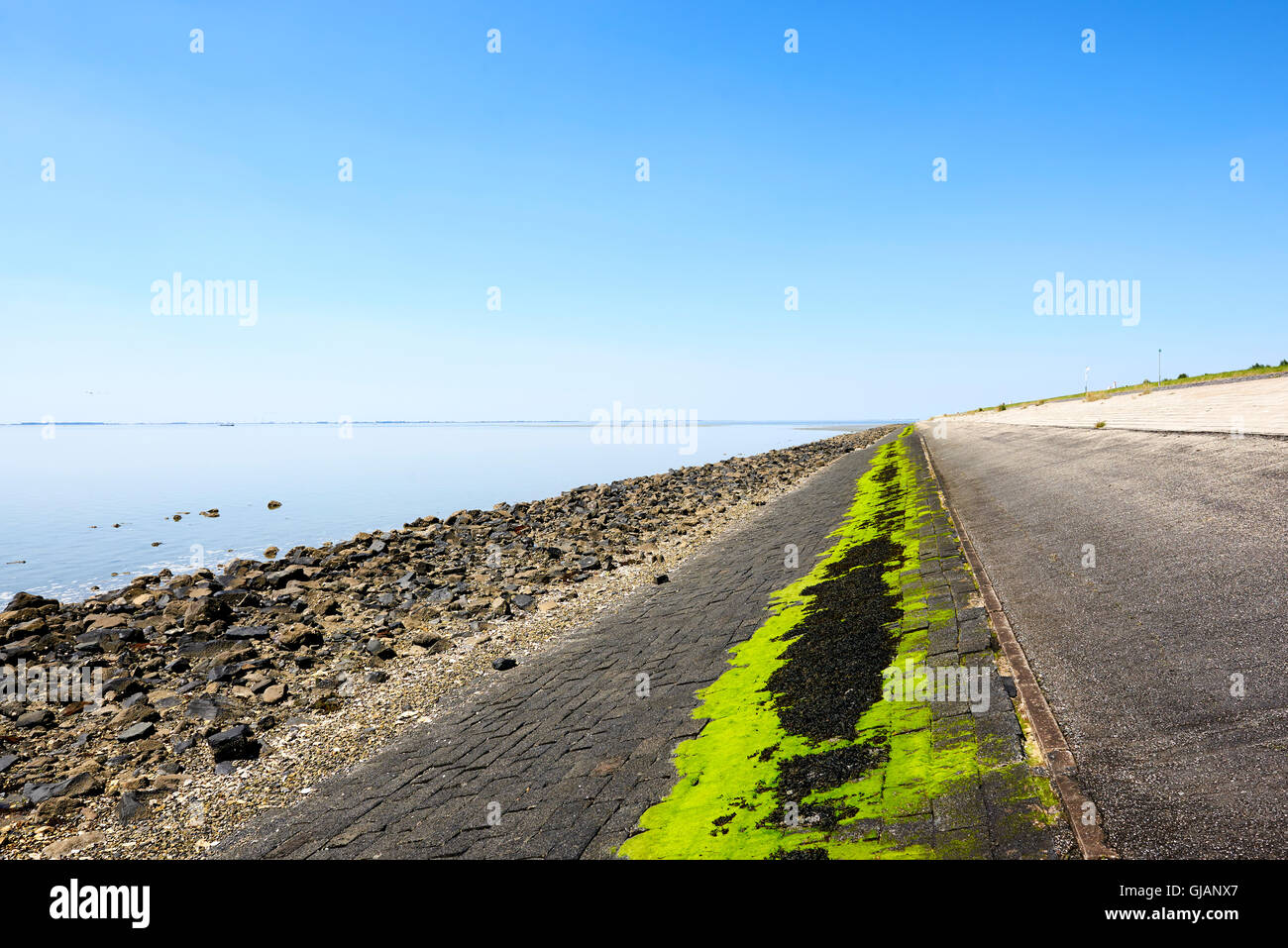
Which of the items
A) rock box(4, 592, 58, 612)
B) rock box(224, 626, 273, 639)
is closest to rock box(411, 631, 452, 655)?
rock box(224, 626, 273, 639)

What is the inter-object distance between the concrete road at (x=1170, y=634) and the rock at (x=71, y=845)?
9.78 m

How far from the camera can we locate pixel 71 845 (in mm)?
7141

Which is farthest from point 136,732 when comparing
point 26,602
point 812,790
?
point 812,790

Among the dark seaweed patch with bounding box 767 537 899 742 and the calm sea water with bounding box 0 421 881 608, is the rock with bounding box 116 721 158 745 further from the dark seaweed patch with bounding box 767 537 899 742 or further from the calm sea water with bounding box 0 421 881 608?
the calm sea water with bounding box 0 421 881 608

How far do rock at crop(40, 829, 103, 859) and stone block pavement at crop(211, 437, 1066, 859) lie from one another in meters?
1.68

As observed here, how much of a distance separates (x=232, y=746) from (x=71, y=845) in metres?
1.88

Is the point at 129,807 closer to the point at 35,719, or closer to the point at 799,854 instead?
the point at 35,719

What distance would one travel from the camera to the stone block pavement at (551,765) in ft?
18.5

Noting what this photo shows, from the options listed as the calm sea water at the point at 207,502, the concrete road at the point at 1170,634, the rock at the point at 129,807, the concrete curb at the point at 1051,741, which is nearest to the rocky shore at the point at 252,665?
the rock at the point at 129,807

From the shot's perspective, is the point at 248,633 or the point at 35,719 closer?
the point at 35,719

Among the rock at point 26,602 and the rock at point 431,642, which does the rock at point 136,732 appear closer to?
the rock at point 431,642

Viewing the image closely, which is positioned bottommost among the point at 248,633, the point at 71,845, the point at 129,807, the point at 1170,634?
the point at 71,845

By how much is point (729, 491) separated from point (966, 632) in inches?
1154
